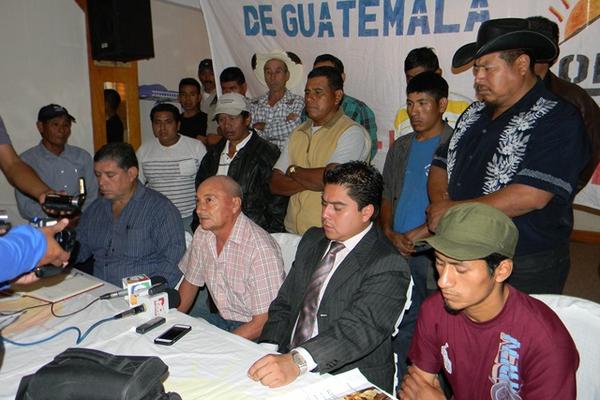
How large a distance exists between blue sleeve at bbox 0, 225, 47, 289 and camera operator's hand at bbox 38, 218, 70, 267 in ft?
0.25

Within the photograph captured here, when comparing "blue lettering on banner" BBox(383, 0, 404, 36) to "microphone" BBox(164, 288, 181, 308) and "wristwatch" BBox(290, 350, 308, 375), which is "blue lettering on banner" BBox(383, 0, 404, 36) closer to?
"microphone" BBox(164, 288, 181, 308)

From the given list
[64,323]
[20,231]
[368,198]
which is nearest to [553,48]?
[368,198]

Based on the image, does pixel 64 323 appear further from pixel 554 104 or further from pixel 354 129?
pixel 554 104

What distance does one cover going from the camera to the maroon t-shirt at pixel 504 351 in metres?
1.34

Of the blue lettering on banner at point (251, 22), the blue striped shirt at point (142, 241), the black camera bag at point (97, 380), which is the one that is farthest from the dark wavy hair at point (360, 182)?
the blue lettering on banner at point (251, 22)

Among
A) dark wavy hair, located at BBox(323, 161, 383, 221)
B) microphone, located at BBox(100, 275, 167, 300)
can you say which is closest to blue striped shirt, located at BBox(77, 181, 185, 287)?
microphone, located at BBox(100, 275, 167, 300)

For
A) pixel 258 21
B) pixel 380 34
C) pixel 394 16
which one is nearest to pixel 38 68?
pixel 258 21

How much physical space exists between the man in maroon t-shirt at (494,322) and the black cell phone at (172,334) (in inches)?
37.4

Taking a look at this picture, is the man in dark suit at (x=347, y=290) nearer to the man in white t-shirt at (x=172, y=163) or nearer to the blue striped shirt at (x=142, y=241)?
the blue striped shirt at (x=142, y=241)

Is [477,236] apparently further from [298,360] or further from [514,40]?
[514,40]

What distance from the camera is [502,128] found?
6.48 ft

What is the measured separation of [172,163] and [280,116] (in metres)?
0.94

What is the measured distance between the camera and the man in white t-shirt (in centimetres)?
384

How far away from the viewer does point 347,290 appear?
1.88 m
